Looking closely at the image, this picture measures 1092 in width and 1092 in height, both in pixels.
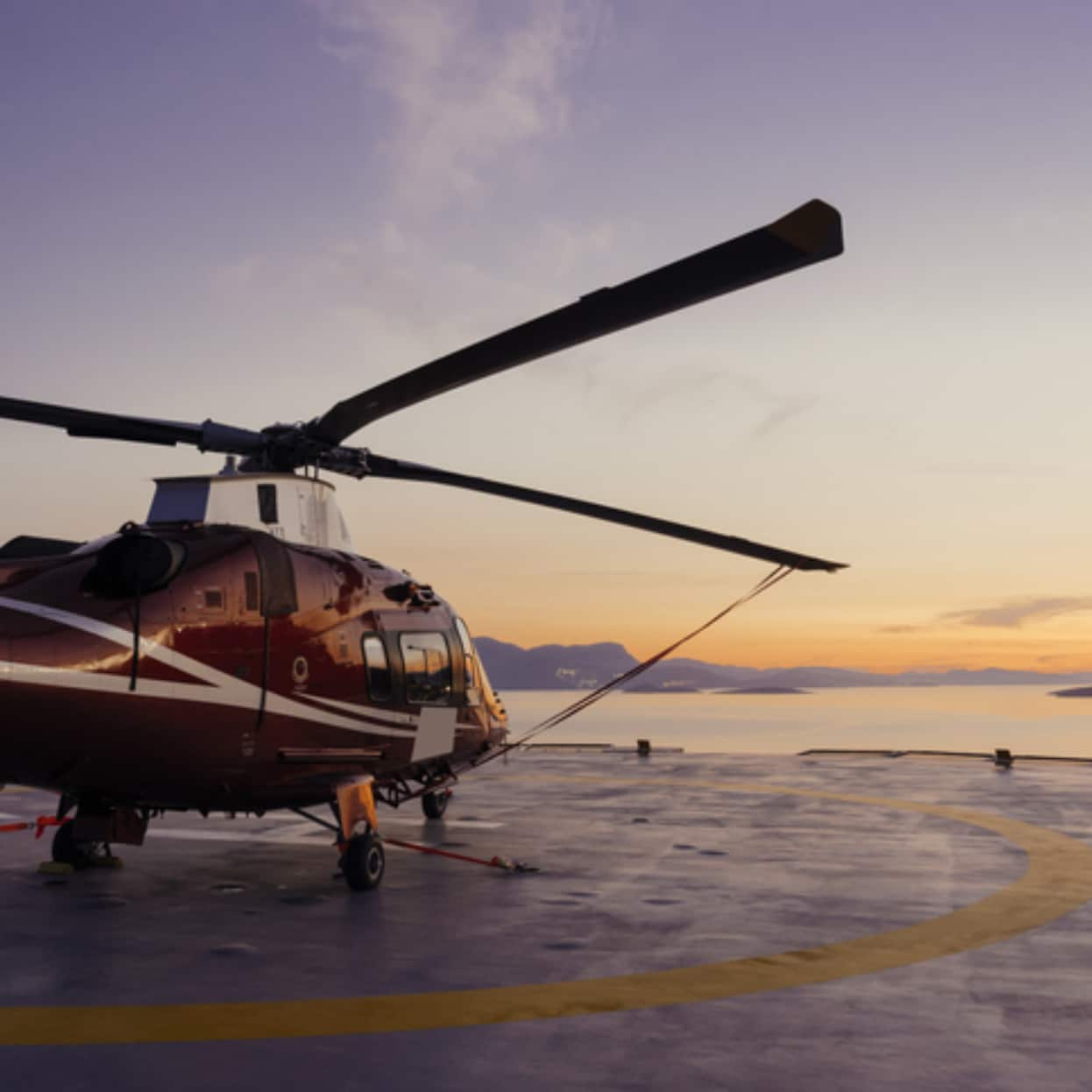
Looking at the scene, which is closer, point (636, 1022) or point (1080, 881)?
point (636, 1022)

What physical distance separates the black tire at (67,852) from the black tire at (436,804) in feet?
18.9

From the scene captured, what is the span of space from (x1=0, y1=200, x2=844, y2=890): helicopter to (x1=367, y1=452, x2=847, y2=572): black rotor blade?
0.09ft

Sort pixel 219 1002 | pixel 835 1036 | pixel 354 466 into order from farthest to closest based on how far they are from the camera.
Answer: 1. pixel 354 466
2. pixel 219 1002
3. pixel 835 1036

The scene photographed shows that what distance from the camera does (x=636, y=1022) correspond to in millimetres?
6730

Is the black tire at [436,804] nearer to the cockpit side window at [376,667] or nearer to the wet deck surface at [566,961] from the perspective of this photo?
the wet deck surface at [566,961]

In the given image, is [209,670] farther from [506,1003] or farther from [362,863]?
[506,1003]

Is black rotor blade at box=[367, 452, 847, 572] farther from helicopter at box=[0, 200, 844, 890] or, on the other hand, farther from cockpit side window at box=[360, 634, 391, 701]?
cockpit side window at box=[360, 634, 391, 701]

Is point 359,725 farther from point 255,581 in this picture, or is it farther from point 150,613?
point 150,613

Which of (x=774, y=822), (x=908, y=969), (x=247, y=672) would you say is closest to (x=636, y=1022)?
(x=908, y=969)

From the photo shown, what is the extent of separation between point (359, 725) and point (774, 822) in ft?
24.9

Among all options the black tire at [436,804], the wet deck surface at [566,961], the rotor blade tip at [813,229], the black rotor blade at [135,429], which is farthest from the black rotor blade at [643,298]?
the black tire at [436,804]

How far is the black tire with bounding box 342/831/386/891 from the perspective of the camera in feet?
36.8

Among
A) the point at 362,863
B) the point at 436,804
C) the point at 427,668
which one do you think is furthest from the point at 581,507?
the point at 436,804

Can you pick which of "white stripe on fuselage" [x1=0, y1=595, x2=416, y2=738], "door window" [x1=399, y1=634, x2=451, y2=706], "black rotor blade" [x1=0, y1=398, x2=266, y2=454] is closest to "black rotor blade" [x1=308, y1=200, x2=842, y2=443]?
"black rotor blade" [x1=0, y1=398, x2=266, y2=454]
